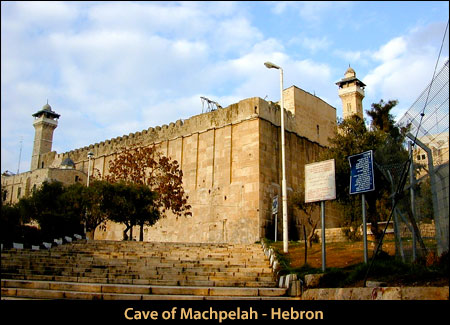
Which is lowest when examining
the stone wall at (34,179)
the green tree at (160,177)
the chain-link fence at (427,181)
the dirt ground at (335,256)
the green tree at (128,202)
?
the dirt ground at (335,256)

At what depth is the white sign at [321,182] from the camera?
1304 cm

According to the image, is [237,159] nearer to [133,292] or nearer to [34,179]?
[133,292]

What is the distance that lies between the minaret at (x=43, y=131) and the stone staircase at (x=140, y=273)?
40.2 meters

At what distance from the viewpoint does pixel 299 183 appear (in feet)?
108

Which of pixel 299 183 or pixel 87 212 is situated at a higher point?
pixel 299 183

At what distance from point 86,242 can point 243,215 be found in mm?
10784

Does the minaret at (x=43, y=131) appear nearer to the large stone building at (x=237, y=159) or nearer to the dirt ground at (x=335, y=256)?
the large stone building at (x=237, y=159)

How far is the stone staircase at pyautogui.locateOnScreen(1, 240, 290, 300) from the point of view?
1068 centimetres

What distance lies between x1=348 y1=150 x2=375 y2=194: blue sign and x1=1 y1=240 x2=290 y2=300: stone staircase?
3.39 m

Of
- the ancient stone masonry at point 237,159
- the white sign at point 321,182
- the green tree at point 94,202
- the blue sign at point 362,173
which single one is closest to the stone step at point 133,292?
the blue sign at point 362,173

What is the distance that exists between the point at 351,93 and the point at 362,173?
1717 inches

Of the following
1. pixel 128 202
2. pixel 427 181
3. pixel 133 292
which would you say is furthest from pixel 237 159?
pixel 427 181
